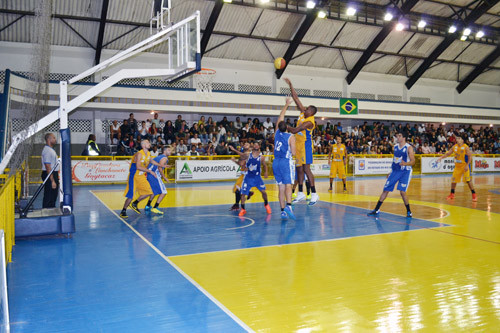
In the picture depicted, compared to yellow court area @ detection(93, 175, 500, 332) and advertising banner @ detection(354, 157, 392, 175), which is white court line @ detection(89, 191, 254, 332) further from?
advertising banner @ detection(354, 157, 392, 175)

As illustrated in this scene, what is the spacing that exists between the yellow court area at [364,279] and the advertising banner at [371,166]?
15.7 m

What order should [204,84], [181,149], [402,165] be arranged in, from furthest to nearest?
[204,84], [181,149], [402,165]

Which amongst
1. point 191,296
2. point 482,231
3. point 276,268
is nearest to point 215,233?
point 276,268

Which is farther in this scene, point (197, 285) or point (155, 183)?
point (155, 183)

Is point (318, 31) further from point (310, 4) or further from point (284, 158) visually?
point (284, 158)

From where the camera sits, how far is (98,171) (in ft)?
62.0

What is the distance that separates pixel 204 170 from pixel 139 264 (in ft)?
49.1

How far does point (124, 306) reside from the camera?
14.0 feet

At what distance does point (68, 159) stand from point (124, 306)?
14.0 ft

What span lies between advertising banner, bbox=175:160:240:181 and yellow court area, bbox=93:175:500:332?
39.4ft

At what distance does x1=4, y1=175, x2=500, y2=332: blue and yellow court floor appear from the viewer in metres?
3.92

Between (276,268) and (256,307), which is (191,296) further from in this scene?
(276,268)

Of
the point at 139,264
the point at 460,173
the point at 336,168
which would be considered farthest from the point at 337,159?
the point at 139,264

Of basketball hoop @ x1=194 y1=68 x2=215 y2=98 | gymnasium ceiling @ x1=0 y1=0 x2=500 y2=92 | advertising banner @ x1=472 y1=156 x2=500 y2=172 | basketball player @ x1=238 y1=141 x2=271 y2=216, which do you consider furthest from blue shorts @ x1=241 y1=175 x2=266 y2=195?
advertising banner @ x1=472 y1=156 x2=500 y2=172
